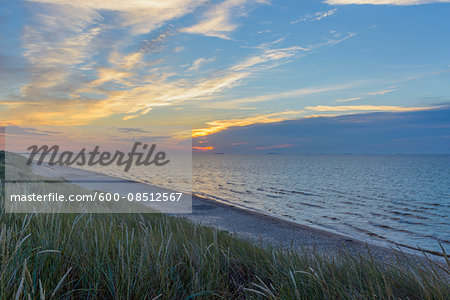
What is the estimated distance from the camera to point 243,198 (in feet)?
88.3

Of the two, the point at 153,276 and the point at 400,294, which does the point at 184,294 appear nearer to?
the point at 153,276

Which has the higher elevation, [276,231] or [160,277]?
→ [160,277]

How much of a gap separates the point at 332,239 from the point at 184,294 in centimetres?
1176

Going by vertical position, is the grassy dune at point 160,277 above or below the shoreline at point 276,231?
above

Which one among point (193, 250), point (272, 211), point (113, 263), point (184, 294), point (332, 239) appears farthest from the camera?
point (272, 211)

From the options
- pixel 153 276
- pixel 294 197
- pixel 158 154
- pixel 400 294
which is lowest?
pixel 294 197

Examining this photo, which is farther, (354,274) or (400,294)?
(354,274)

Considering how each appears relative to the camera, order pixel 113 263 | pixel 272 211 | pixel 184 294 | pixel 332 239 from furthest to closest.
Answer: pixel 272 211 → pixel 332 239 → pixel 113 263 → pixel 184 294

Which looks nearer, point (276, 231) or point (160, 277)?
point (160, 277)

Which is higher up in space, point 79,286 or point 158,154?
point 158,154

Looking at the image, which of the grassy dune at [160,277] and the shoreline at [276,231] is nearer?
the grassy dune at [160,277]

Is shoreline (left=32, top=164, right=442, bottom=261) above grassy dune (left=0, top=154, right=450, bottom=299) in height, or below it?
below

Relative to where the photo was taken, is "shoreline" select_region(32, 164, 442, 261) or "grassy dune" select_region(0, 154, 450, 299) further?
"shoreline" select_region(32, 164, 442, 261)

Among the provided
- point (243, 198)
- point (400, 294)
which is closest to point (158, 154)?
point (400, 294)
